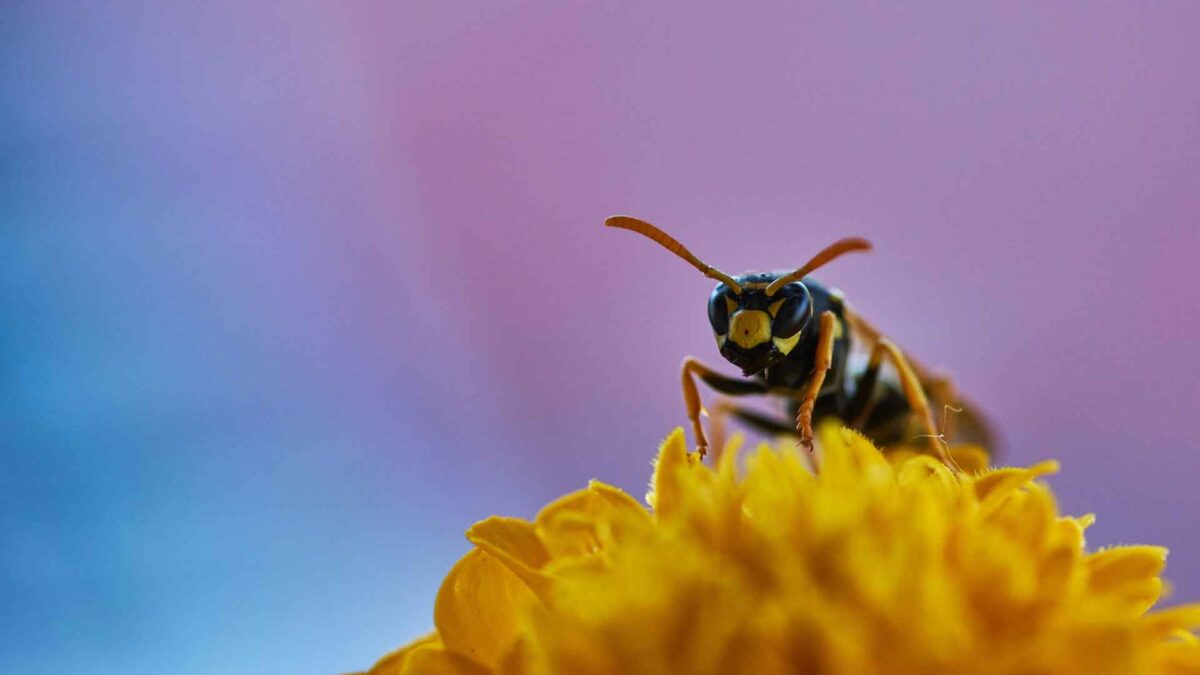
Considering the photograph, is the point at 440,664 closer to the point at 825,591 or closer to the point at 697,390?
the point at 825,591

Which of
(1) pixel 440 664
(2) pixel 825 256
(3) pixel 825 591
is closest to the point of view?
(3) pixel 825 591

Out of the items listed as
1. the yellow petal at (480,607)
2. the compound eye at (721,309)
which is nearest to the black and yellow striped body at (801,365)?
the compound eye at (721,309)

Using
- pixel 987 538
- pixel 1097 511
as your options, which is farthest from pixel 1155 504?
pixel 987 538

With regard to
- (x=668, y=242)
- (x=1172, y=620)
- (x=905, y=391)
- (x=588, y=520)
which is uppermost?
(x=668, y=242)

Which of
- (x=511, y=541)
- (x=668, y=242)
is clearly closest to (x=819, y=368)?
(x=668, y=242)

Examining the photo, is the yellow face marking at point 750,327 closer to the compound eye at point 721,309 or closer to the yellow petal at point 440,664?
the compound eye at point 721,309

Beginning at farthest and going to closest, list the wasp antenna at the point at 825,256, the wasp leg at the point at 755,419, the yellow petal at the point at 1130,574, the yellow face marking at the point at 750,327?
the wasp leg at the point at 755,419 < the yellow face marking at the point at 750,327 < the wasp antenna at the point at 825,256 < the yellow petal at the point at 1130,574

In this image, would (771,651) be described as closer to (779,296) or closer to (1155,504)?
(779,296)
